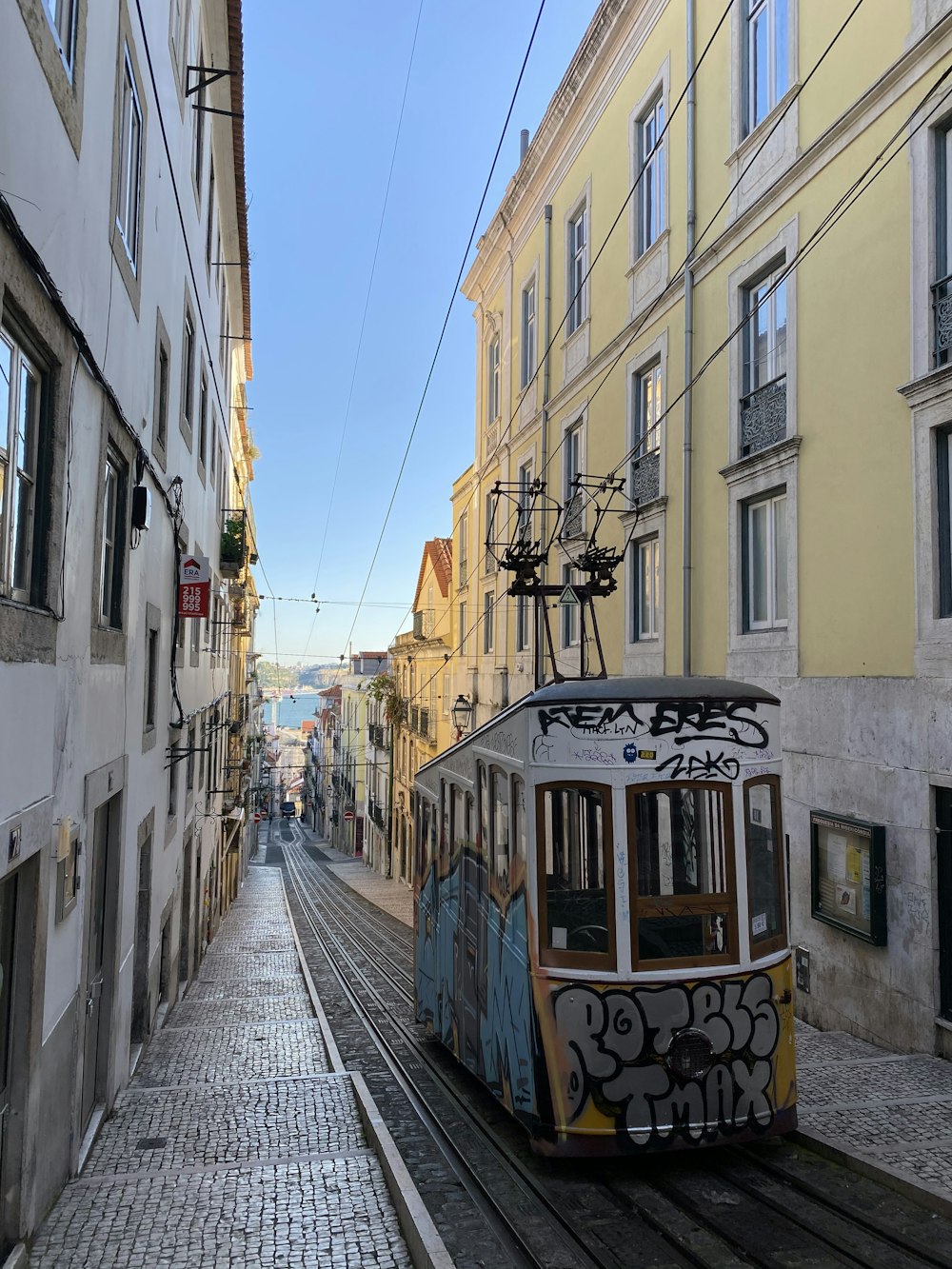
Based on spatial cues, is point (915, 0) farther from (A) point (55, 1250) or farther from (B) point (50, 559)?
(A) point (55, 1250)

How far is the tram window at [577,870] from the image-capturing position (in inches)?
217

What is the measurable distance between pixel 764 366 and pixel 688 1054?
28.8 ft

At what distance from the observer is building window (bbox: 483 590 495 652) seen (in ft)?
79.8

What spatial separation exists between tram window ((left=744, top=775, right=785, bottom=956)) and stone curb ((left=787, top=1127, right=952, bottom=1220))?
1.14m

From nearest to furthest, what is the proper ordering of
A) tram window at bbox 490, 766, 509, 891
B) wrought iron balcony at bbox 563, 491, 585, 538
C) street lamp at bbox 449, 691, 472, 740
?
tram window at bbox 490, 766, 509, 891, wrought iron balcony at bbox 563, 491, 585, 538, street lamp at bbox 449, 691, 472, 740

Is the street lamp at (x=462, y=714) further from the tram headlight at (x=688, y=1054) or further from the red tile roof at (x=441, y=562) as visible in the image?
the tram headlight at (x=688, y=1054)

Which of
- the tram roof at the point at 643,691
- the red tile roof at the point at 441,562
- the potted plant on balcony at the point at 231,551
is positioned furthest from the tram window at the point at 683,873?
the red tile roof at the point at 441,562

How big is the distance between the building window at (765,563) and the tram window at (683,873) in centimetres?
579

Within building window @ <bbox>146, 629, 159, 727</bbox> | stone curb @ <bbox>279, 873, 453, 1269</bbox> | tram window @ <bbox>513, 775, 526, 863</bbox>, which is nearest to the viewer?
stone curb @ <bbox>279, 873, 453, 1269</bbox>

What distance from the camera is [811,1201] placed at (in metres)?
5.02

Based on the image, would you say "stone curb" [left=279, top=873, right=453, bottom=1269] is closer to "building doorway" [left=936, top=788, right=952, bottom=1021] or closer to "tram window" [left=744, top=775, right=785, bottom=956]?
"tram window" [left=744, top=775, right=785, bottom=956]

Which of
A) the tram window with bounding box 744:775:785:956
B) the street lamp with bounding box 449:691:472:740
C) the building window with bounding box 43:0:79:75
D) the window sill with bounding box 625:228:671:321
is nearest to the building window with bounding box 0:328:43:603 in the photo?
the building window with bounding box 43:0:79:75

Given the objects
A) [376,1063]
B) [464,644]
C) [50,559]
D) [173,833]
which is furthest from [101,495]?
[464,644]

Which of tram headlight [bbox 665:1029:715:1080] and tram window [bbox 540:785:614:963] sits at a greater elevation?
tram window [bbox 540:785:614:963]
